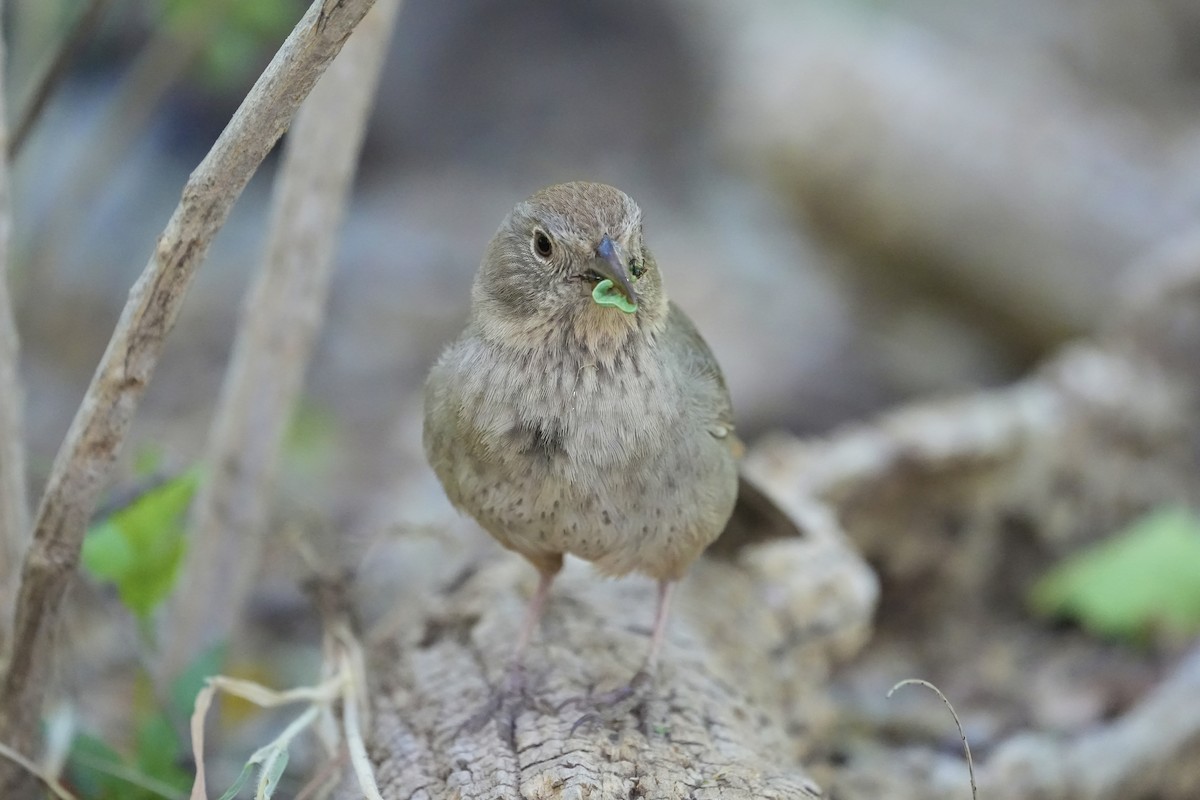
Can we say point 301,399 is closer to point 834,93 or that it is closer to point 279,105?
point 834,93

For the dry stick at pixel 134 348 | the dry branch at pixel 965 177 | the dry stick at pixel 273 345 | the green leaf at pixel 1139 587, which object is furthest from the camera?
the dry branch at pixel 965 177

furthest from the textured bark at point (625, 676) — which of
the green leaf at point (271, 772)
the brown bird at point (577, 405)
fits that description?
the brown bird at point (577, 405)

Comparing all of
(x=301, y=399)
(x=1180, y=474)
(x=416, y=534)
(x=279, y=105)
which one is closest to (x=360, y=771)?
(x=416, y=534)

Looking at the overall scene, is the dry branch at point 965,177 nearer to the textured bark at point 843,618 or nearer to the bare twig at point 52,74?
the textured bark at point 843,618

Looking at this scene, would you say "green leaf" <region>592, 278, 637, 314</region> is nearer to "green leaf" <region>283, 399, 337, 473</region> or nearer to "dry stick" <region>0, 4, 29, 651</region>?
"dry stick" <region>0, 4, 29, 651</region>

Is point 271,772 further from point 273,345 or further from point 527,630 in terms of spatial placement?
point 273,345

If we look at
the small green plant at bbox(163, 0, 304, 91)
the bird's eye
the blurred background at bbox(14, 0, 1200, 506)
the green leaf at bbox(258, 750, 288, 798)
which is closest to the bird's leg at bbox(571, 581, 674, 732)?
the green leaf at bbox(258, 750, 288, 798)

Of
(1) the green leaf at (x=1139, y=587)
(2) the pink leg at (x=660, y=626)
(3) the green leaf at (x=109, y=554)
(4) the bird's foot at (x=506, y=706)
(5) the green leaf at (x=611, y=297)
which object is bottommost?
(3) the green leaf at (x=109, y=554)
